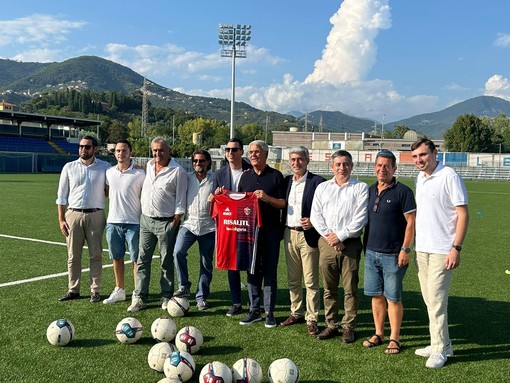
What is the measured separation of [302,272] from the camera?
17.8ft

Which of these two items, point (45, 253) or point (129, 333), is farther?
point (45, 253)

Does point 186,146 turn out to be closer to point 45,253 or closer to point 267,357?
point 45,253

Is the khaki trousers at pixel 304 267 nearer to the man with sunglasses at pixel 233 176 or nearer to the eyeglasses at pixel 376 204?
the man with sunglasses at pixel 233 176

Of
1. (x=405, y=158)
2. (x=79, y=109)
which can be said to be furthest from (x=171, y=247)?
(x=79, y=109)

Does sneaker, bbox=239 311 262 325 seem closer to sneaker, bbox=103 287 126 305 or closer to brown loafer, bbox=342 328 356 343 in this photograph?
brown loafer, bbox=342 328 356 343

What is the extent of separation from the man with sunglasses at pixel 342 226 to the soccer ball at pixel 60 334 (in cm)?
257

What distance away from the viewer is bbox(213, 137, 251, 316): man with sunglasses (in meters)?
5.57

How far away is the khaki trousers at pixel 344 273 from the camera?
489 cm

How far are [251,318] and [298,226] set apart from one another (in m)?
1.23

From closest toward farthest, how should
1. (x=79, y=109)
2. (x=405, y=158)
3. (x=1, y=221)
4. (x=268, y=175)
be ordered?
(x=268, y=175) → (x=1, y=221) → (x=405, y=158) → (x=79, y=109)

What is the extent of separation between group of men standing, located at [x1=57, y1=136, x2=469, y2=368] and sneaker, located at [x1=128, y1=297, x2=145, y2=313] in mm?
14

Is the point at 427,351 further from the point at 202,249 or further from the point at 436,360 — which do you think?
the point at 202,249

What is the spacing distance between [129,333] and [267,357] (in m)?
1.42

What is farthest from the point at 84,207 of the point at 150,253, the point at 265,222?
the point at 265,222
